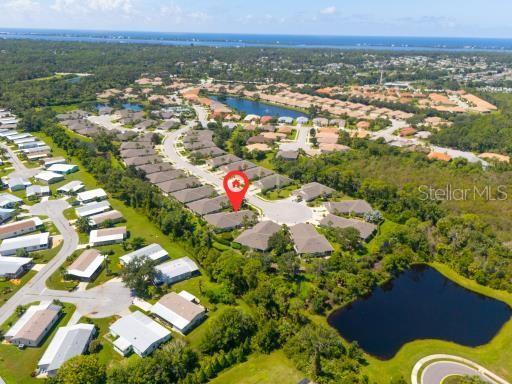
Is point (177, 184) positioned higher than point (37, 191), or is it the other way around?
point (177, 184)

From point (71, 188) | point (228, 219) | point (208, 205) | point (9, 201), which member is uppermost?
point (208, 205)

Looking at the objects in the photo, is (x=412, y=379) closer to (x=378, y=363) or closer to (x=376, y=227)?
(x=378, y=363)

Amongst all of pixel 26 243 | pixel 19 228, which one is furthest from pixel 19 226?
pixel 26 243

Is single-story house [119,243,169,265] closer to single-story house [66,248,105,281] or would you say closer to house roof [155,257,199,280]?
house roof [155,257,199,280]

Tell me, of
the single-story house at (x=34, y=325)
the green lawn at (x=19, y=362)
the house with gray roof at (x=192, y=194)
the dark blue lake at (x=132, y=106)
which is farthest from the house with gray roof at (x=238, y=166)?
the dark blue lake at (x=132, y=106)

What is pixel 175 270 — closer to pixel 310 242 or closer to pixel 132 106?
pixel 310 242

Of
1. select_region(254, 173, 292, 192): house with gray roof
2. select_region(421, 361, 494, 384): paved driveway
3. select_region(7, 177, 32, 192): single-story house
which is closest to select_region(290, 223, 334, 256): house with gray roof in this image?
select_region(254, 173, 292, 192): house with gray roof
